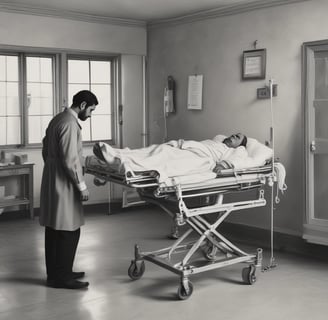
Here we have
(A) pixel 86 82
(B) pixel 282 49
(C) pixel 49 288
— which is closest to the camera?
(C) pixel 49 288

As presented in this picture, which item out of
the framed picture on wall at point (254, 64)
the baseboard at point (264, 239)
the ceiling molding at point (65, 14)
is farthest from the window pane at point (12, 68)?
the framed picture on wall at point (254, 64)

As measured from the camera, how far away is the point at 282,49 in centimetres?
566

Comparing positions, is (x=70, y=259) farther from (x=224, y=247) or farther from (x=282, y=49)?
(x=282, y=49)

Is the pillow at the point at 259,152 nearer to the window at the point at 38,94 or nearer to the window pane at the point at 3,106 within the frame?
the window at the point at 38,94

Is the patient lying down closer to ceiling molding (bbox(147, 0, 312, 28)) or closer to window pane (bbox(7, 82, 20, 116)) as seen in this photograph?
ceiling molding (bbox(147, 0, 312, 28))

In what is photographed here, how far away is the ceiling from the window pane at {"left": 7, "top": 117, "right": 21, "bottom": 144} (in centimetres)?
141

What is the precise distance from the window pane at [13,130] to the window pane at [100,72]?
122 cm

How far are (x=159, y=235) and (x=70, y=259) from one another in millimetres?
1936

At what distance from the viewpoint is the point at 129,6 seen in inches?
254

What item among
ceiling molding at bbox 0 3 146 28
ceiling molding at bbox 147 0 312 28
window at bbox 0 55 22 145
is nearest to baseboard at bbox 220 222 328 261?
ceiling molding at bbox 147 0 312 28

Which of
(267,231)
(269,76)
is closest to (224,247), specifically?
(267,231)

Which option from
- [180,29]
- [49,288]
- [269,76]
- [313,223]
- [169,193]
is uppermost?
[180,29]

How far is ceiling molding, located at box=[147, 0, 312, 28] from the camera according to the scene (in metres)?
5.77

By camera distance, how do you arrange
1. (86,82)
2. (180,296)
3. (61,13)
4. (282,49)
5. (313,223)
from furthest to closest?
(86,82)
(61,13)
(282,49)
(313,223)
(180,296)
